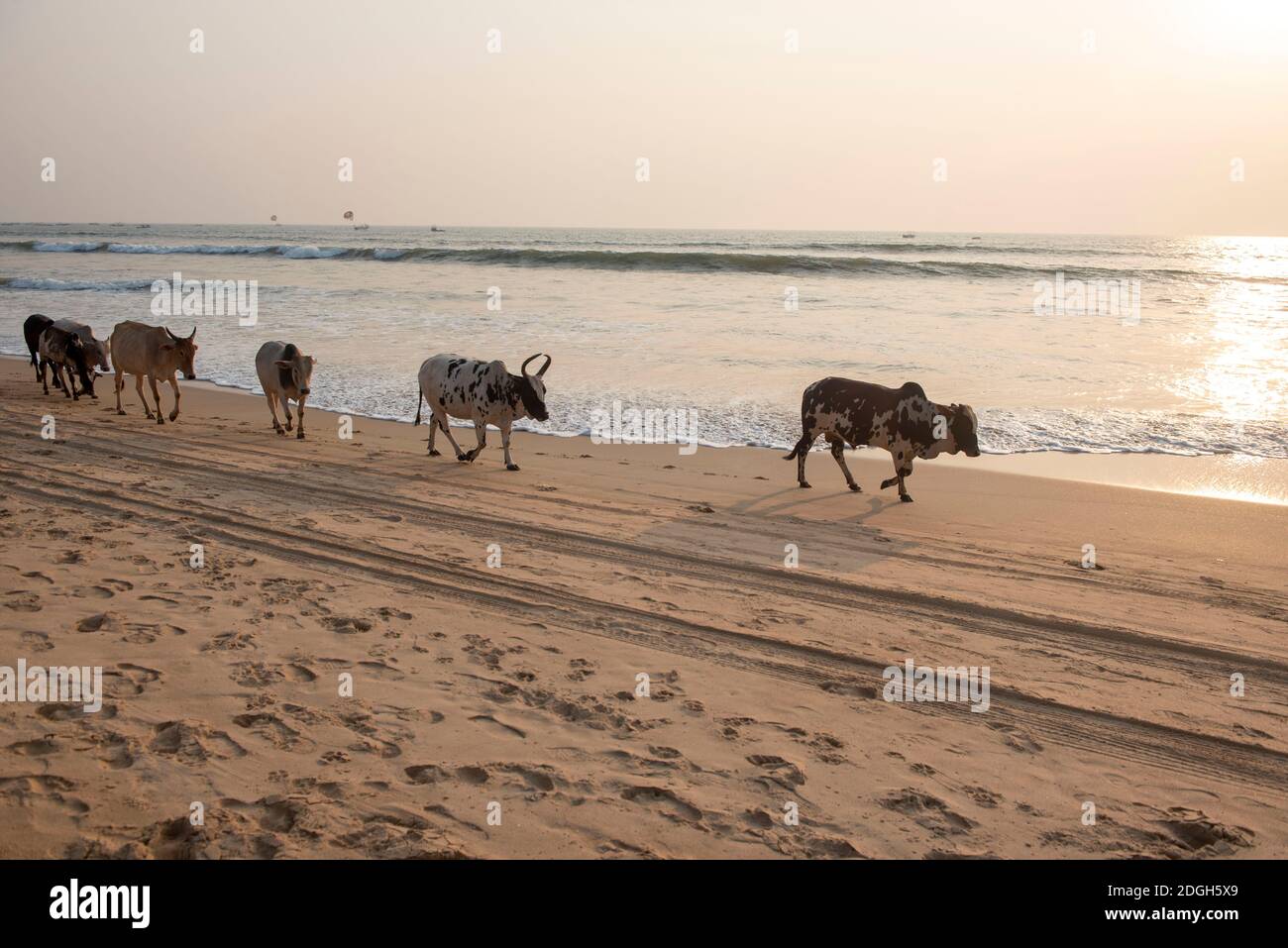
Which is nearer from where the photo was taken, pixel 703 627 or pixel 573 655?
pixel 573 655

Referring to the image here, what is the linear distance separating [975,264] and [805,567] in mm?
39384

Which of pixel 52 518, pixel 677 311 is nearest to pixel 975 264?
pixel 677 311

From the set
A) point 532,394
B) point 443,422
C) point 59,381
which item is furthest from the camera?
point 59,381

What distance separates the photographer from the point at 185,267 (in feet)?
155

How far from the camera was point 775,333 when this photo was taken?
22.5 meters

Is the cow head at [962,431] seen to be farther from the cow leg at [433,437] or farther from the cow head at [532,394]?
the cow leg at [433,437]

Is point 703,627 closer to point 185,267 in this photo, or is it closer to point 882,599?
point 882,599

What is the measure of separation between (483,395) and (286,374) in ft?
10.5

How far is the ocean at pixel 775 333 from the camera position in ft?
46.7

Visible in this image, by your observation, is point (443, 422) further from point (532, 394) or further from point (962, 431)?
point (962, 431)

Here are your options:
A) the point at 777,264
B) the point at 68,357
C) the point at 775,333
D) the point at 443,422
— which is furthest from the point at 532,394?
the point at 777,264

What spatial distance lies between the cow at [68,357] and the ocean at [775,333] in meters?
0.86

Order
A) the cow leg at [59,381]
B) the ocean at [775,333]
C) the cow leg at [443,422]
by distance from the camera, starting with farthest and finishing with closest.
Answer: the cow leg at [59,381] < the ocean at [775,333] < the cow leg at [443,422]

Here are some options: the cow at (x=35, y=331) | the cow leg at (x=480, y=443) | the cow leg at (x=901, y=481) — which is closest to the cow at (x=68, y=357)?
the cow at (x=35, y=331)
